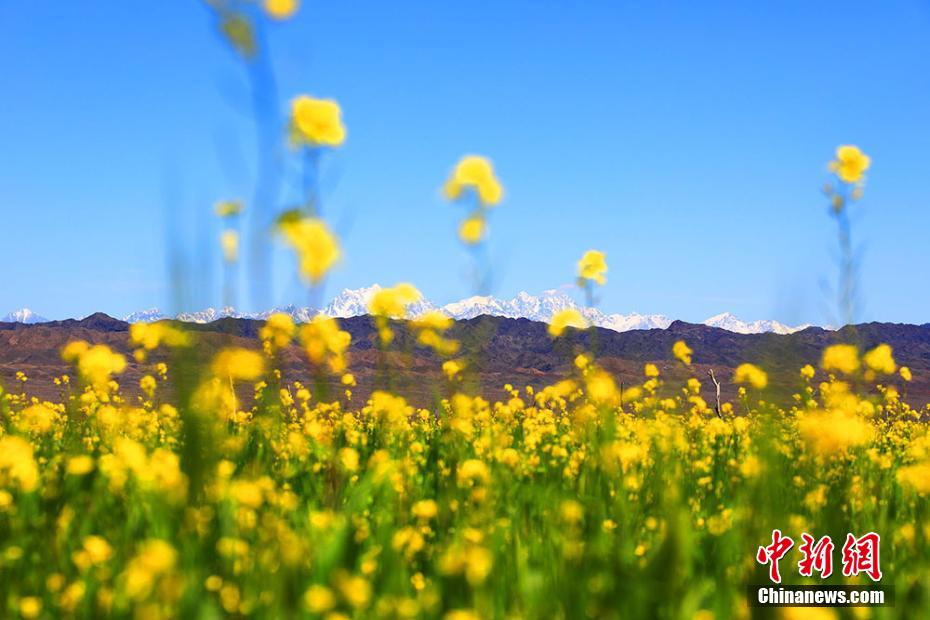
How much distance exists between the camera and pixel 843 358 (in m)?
4.96

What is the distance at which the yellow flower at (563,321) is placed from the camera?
4996mm

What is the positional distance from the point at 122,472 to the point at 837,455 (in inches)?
142

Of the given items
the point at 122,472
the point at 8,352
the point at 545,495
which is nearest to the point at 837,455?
the point at 545,495

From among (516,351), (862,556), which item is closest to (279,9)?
(862,556)

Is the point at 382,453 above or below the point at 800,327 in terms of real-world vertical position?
below

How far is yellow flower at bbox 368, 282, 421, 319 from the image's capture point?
3.87 metres

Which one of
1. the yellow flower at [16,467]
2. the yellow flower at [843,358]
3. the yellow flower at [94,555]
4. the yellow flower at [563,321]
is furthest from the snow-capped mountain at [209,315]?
the yellow flower at [843,358]

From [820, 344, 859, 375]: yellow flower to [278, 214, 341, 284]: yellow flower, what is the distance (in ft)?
10.0

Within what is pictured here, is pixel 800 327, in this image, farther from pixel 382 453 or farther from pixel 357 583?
pixel 382 453

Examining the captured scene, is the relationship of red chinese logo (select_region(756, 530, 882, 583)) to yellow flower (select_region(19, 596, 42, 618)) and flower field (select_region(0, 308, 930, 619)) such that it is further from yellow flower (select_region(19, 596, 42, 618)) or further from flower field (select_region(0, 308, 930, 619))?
yellow flower (select_region(19, 596, 42, 618))

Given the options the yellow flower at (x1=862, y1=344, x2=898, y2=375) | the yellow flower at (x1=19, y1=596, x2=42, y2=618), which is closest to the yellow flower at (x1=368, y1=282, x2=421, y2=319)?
the yellow flower at (x1=19, y1=596, x2=42, y2=618)

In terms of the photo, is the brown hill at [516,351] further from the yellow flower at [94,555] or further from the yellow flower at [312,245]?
the yellow flower at [94,555]

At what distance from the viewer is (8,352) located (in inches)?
2042

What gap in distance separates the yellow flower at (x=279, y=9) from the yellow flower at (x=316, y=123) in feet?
1.19
